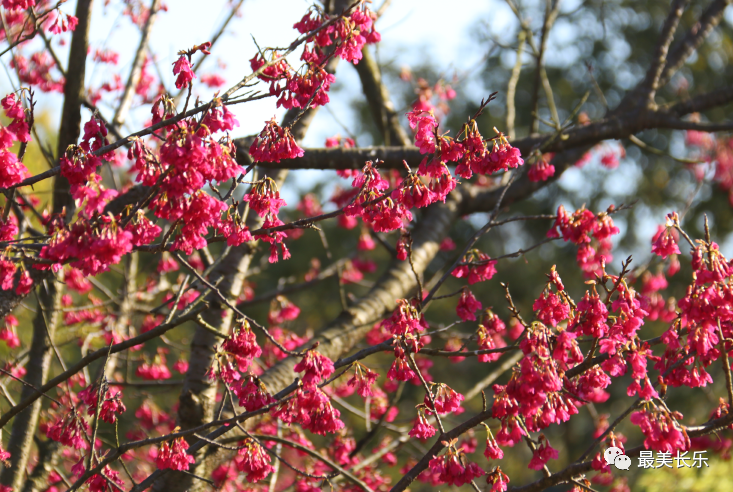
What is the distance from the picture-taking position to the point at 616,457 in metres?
2.11

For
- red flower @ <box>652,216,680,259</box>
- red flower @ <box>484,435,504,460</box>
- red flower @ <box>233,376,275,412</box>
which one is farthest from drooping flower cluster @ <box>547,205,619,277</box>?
red flower @ <box>233,376,275,412</box>

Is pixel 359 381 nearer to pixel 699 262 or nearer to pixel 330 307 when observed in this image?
pixel 699 262

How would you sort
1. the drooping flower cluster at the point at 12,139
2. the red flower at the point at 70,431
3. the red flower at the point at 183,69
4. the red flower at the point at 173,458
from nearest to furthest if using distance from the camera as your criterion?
the drooping flower cluster at the point at 12,139 < the red flower at the point at 183,69 < the red flower at the point at 173,458 < the red flower at the point at 70,431

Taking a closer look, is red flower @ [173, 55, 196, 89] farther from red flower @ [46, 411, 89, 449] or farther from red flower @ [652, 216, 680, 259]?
red flower @ [652, 216, 680, 259]

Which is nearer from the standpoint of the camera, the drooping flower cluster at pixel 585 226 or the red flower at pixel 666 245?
the red flower at pixel 666 245

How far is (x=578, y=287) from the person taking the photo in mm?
9688

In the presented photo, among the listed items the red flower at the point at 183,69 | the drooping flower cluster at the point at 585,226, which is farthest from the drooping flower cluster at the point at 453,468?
the red flower at the point at 183,69

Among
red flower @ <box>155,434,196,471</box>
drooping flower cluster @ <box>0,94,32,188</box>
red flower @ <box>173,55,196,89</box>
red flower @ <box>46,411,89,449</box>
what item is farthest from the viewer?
red flower @ <box>46,411,89,449</box>

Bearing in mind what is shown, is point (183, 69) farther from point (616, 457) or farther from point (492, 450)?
point (616, 457)

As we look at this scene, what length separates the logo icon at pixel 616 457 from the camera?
2.04 metres

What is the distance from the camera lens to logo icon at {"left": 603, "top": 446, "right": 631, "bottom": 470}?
2043 mm

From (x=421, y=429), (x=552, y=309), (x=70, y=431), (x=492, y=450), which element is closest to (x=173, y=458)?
(x=70, y=431)

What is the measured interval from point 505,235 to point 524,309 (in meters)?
1.64

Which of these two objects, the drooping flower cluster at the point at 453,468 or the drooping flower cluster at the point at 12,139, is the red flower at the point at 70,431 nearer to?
the drooping flower cluster at the point at 12,139
